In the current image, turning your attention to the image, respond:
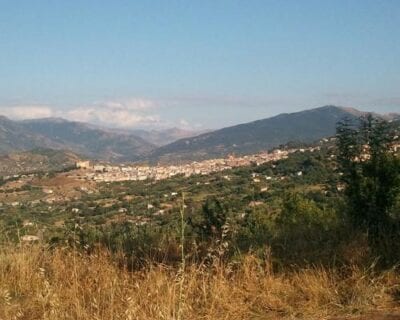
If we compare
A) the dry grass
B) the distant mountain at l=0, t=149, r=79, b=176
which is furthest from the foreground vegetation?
the distant mountain at l=0, t=149, r=79, b=176

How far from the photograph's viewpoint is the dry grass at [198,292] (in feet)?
11.5

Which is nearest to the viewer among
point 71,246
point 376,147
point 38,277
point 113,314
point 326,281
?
point 113,314

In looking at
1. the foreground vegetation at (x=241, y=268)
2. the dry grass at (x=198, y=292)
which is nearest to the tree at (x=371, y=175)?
the foreground vegetation at (x=241, y=268)

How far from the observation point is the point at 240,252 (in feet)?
15.7

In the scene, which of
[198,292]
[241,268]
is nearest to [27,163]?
[241,268]

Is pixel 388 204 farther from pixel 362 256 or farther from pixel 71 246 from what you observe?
pixel 71 246

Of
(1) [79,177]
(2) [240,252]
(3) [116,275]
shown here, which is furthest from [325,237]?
(1) [79,177]

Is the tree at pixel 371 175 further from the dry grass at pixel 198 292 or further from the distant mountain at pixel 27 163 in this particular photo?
the distant mountain at pixel 27 163

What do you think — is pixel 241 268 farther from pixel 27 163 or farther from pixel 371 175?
pixel 27 163

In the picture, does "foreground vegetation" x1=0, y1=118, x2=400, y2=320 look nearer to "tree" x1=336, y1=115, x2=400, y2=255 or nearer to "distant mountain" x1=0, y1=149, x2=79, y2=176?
"tree" x1=336, y1=115, x2=400, y2=255

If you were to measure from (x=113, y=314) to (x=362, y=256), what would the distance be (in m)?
2.45

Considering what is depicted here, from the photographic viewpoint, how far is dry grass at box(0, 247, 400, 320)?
3.51 meters

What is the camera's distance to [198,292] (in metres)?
3.94

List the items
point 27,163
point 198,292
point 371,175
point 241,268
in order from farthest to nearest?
point 27,163, point 371,175, point 241,268, point 198,292
